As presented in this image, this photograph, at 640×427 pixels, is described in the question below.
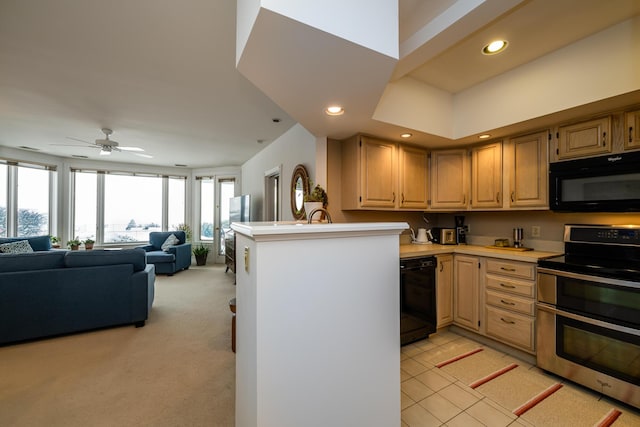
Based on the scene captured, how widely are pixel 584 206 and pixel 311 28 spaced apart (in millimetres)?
2612

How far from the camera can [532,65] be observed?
2.27m

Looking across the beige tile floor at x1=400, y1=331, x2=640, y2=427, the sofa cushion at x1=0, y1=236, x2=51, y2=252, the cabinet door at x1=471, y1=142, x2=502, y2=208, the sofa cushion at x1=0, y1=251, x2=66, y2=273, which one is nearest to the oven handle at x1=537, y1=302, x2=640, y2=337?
the beige tile floor at x1=400, y1=331, x2=640, y2=427

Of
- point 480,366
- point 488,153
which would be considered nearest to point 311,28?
point 488,153

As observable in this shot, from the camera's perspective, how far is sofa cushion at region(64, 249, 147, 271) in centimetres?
286

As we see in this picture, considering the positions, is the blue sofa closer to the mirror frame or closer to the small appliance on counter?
the mirror frame

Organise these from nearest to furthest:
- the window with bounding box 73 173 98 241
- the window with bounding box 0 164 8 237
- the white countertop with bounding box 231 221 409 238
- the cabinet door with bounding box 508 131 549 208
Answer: the white countertop with bounding box 231 221 409 238 < the cabinet door with bounding box 508 131 549 208 < the window with bounding box 0 164 8 237 < the window with bounding box 73 173 98 241

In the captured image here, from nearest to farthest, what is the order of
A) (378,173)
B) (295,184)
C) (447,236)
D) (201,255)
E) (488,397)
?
(488,397) < (378,173) < (447,236) < (295,184) < (201,255)

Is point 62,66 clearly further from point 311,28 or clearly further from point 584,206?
point 584,206

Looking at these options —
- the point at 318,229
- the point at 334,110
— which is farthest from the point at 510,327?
the point at 334,110

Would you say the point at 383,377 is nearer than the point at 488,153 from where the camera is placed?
Yes

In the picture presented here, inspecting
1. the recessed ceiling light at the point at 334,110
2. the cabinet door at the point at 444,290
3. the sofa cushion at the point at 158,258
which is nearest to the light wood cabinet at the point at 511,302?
the cabinet door at the point at 444,290

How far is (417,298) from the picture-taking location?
8.45 ft

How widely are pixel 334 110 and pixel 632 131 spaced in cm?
227

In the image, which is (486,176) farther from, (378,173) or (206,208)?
(206,208)
